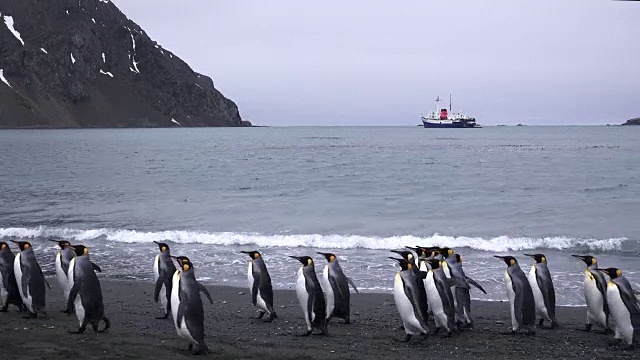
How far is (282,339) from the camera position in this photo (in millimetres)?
6766

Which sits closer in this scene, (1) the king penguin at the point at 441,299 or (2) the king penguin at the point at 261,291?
(1) the king penguin at the point at 441,299

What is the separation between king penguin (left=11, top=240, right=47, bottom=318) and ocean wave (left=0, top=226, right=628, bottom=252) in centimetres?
652

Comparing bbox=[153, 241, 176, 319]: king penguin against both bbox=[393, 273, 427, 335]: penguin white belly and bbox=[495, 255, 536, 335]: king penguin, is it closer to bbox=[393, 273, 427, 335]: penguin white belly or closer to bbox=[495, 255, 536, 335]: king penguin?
bbox=[393, 273, 427, 335]: penguin white belly

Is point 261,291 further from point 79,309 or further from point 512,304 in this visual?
point 512,304

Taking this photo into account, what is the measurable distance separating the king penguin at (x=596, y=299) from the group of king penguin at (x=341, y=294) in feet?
0.03

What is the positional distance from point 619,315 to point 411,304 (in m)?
1.95

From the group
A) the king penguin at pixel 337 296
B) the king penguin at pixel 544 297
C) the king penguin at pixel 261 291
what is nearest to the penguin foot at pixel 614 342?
the king penguin at pixel 544 297

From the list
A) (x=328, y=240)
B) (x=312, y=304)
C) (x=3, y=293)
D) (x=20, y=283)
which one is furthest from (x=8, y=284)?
(x=328, y=240)

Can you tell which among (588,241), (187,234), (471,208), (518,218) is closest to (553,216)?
(518,218)

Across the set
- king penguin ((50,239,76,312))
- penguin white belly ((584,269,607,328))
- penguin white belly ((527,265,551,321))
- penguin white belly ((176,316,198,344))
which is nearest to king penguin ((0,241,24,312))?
king penguin ((50,239,76,312))

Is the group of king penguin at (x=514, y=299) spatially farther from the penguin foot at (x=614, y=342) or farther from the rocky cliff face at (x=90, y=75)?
the rocky cliff face at (x=90, y=75)

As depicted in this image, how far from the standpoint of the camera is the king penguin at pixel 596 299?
705 cm

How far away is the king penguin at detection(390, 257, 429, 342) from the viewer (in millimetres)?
6805

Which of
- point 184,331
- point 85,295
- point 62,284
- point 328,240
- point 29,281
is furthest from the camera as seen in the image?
point 328,240
